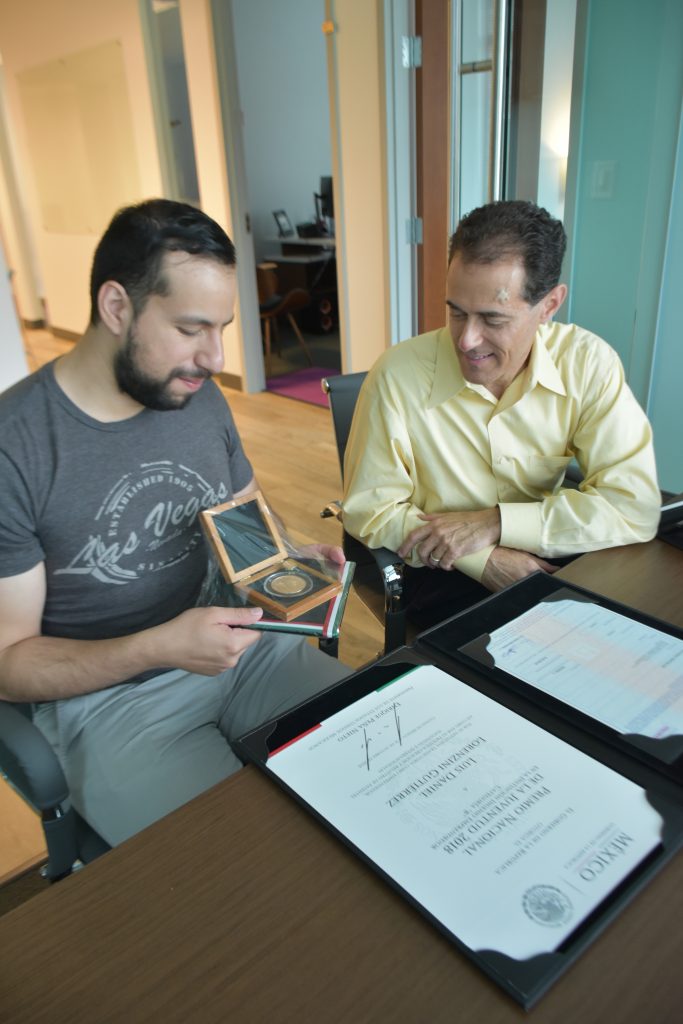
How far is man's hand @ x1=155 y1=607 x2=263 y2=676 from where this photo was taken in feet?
3.16

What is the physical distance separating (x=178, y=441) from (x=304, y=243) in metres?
5.56

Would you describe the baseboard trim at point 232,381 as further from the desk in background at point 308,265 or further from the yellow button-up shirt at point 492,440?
the yellow button-up shirt at point 492,440

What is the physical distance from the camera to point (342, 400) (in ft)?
5.95

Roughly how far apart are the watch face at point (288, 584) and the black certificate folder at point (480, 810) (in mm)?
152

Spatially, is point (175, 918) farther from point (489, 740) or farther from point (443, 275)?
point (443, 275)

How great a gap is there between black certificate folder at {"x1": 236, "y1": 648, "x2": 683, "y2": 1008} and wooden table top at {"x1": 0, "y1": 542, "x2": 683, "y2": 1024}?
0.02m

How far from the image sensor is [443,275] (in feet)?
11.3

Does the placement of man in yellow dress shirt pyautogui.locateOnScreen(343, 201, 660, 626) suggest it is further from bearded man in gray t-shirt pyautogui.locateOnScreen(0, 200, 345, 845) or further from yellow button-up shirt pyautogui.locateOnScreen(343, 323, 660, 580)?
bearded man in gray t-shirt pyautogui.locateOnScreen(0, 200, 345, 845)

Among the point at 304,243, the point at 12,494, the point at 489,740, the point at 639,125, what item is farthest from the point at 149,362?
the point at 304,243

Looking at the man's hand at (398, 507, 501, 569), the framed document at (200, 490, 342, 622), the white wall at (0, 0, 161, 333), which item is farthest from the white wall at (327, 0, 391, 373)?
the framed document at (200, 490, 342, 622)

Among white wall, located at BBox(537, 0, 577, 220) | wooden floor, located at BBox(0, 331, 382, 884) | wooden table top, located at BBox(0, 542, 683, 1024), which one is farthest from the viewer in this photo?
white wall, located at BBox(537, 0, 577, 220)

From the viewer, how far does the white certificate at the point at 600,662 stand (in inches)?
32.7

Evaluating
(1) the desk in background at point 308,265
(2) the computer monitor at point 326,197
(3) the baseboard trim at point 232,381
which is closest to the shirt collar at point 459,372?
(3) the baseboard trim at point 232,381

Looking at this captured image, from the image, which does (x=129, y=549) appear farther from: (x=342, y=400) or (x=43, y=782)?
(x=342, y=400)
